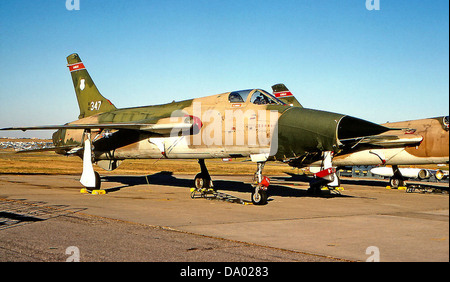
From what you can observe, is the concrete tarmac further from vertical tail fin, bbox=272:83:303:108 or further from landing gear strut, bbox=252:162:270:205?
vertical tail fin, bbox=272:83:303:108

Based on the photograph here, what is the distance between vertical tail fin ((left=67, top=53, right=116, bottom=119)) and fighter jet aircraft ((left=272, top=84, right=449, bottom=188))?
11440 mm

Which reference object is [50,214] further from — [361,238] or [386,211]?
[386,211]

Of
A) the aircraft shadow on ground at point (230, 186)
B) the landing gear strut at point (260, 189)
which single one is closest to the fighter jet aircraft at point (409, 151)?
the aircraft shadow on ground at point (230, 186)

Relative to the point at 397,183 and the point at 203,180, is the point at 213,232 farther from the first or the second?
the point at 397,183

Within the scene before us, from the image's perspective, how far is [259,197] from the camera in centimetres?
1452

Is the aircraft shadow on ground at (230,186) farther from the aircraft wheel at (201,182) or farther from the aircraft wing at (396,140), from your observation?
the aircraft wing at (396,140)

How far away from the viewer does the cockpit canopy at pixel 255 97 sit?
15055 millimetres

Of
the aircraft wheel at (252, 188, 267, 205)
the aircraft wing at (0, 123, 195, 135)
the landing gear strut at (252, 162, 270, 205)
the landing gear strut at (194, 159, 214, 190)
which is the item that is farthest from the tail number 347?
the aircraft wheel at (252, 188, 267, 205)

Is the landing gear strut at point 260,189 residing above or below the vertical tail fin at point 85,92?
below

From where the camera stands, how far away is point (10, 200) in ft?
47.5

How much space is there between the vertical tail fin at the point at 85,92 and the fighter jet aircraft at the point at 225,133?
4.21 ft

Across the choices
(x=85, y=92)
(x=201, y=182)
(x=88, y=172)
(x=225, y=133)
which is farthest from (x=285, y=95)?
(x=88, y=172)

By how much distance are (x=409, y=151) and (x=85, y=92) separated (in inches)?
692

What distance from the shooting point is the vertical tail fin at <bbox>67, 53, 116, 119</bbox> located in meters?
22.6
